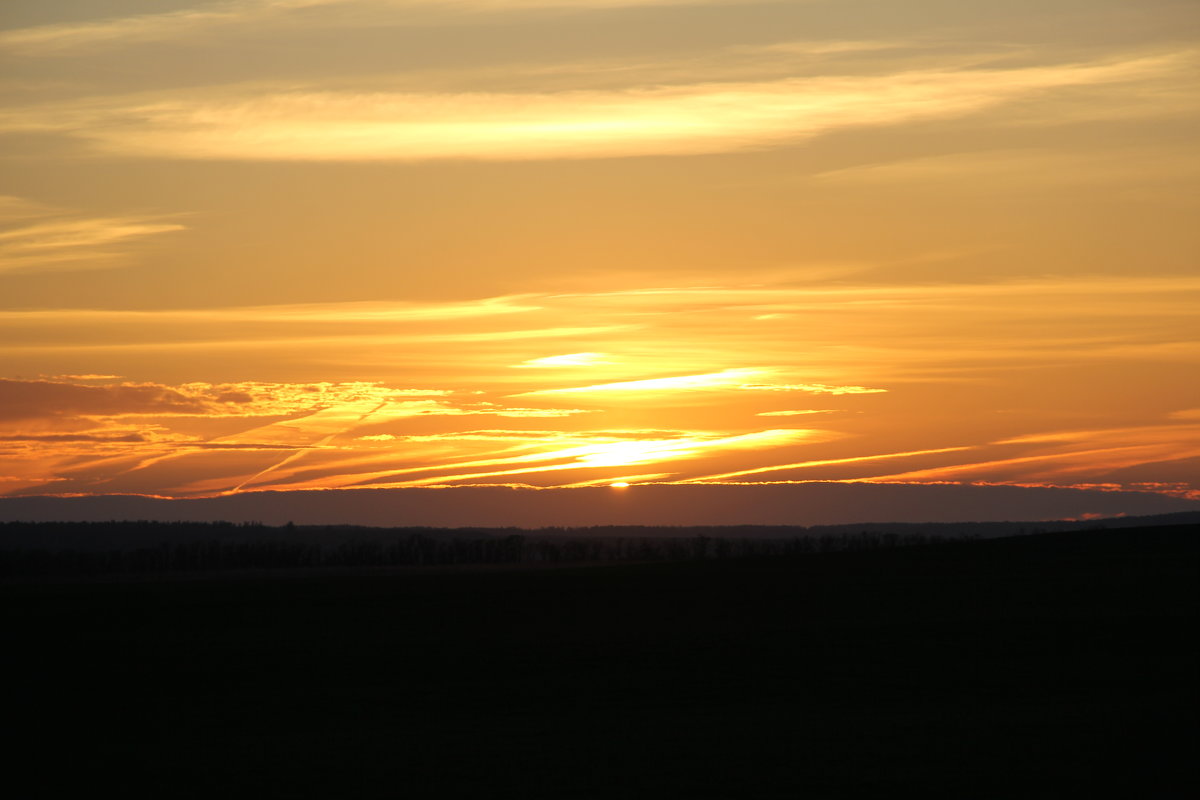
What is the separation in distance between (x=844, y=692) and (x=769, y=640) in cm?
1106

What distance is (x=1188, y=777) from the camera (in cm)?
2175

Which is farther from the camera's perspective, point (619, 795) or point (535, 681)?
point (535, 681)

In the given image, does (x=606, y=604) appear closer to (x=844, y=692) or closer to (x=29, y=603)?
(x=844, y=692)

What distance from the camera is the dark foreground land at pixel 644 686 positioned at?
78.2 feet

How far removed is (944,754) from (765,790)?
4.21 metres

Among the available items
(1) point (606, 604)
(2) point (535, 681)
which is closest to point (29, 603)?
(1) point (606, 604)

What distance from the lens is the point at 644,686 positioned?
3612 centimetres

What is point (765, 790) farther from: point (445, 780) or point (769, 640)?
point (769, 640)

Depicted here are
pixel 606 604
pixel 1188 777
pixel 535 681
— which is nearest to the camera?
pixel 1188 777

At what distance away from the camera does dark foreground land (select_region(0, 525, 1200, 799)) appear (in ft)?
78.2

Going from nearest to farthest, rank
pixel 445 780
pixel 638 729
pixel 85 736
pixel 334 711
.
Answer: pixel 445 780
pixel 638 729
pixel 85 736
pixel 334 711

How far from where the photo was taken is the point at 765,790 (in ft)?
72.8

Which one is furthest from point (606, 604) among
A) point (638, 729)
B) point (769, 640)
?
point (638, 729)

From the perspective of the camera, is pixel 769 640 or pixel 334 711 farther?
pixel 769 640
